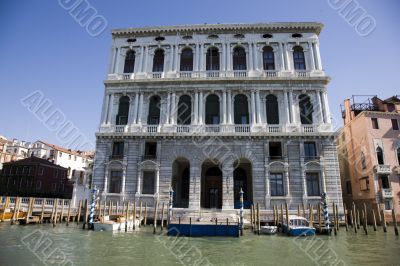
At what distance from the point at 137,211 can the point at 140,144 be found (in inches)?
215

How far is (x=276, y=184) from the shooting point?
22.4 m

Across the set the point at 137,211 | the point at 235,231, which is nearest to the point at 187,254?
the point at 235,231

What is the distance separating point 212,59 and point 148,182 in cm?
1269

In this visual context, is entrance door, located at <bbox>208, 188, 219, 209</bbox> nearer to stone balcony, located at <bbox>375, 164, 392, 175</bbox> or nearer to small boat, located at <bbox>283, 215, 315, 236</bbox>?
small boat, located at <bbox>283, 215, 315, 236</bbox>

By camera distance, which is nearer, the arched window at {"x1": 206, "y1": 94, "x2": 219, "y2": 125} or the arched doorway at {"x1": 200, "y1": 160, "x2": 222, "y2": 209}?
the arched doorway at {"x1": 200, "y1": 160, "x2": 222, "y2": 209}

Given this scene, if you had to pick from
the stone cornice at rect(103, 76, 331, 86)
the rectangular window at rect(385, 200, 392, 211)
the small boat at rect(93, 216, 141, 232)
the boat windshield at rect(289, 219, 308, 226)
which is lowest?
the small boat at rect(93, 216, 141, 232)

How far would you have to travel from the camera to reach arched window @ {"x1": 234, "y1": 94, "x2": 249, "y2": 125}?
24.4 metres

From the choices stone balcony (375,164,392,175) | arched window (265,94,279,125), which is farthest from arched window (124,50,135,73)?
stone balcony (375,164,392,175)

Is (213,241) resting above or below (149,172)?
below

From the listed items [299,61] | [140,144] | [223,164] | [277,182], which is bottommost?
[277,182]

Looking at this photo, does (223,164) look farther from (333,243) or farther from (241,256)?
(241,256)

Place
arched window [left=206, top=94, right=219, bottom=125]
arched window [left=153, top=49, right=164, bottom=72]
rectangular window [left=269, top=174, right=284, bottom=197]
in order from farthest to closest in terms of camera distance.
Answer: arched window [left=153, top=49, right=164, bottom=72], arched window [left=206, top=94, right=219, bottom=125], rectangular window [left=269, top=174, right=284, bottom=197]

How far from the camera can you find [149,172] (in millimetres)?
23375

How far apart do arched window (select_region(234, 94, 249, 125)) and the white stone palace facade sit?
0.09 meters
